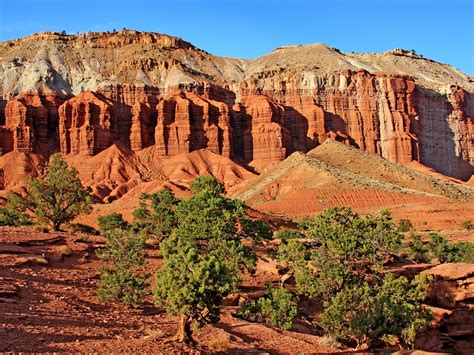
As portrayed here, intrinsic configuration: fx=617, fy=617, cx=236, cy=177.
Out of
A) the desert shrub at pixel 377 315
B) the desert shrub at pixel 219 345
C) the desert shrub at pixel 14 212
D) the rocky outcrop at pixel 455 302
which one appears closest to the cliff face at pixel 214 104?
the desert shrub at pixel 14 212

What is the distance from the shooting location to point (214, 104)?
13225cm

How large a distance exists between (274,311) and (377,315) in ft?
13.6

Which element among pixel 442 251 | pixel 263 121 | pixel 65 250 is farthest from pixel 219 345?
pixel 263 121

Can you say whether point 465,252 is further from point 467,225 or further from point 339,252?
point 339,252

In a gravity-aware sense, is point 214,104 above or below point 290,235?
above

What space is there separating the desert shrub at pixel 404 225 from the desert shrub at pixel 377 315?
4410 cm

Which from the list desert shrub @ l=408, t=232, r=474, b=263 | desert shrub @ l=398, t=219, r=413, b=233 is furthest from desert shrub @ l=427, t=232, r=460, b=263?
desert shrub @ l=398, t=219, r=413, b=233

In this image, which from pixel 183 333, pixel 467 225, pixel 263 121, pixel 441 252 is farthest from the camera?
pixel 263 121

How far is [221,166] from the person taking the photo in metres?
118

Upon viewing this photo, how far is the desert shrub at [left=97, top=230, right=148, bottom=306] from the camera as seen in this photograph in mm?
24297

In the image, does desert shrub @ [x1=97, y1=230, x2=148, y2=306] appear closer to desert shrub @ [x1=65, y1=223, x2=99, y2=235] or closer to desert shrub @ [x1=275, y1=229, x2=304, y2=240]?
desert shrub @ [x1=65, y1=223, x2=99, y2=235]

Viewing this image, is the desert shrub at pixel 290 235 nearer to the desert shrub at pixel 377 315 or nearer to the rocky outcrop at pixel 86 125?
the desert shrub at pixel 377 315

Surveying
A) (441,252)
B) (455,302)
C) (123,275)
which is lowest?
(455,302)

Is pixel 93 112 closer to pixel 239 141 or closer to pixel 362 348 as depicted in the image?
pixel 239 141
